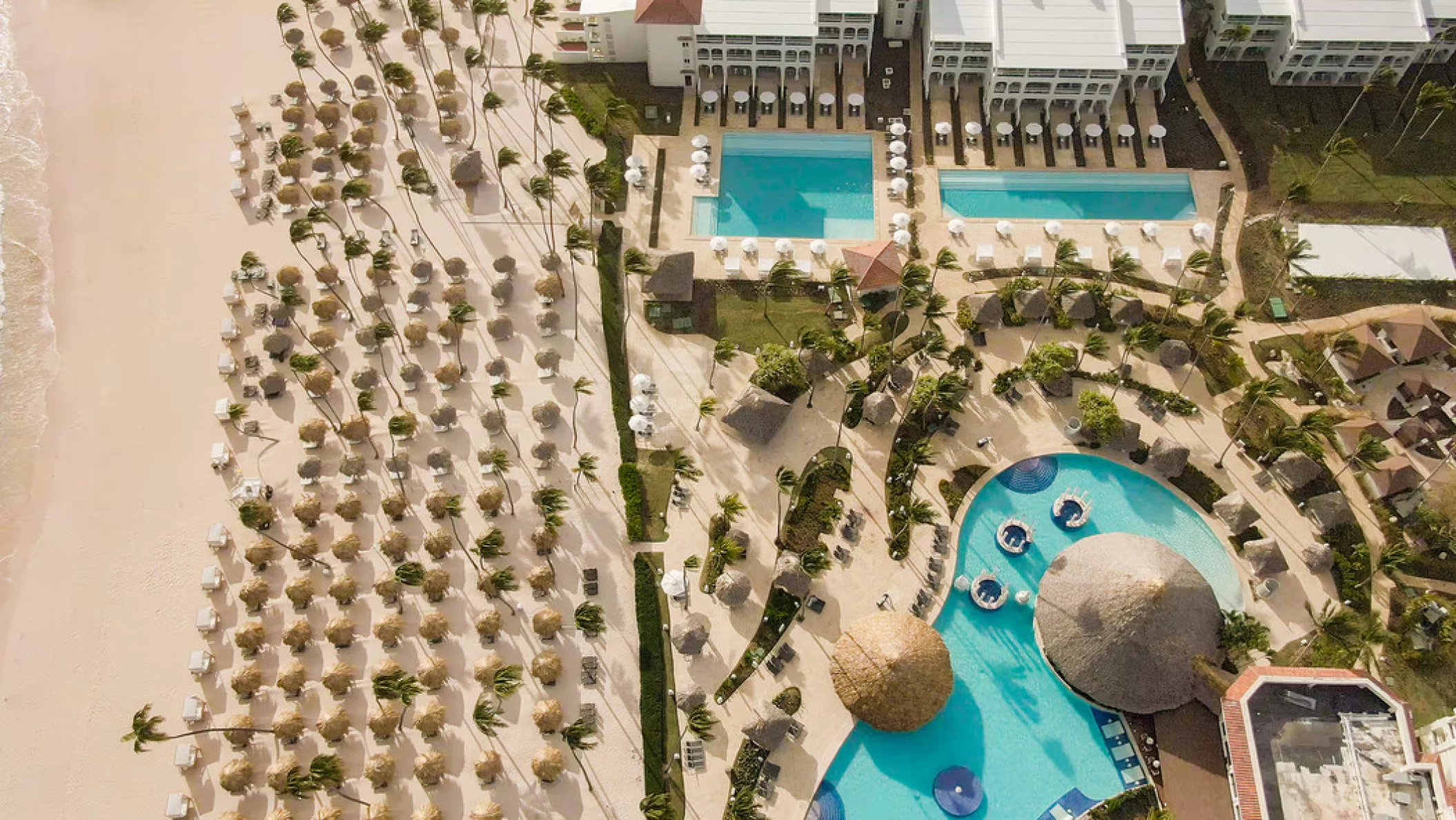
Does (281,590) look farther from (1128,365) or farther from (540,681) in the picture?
(1128,365)

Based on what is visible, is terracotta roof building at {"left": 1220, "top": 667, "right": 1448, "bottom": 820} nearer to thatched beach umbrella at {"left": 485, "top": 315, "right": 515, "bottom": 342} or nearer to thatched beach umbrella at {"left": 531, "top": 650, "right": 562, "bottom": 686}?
thatched beach umbrella at {"left": 531, "top": 650, "right": 562, "bottom": 686}

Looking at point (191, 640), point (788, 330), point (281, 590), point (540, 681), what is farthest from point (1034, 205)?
point (191, 640)

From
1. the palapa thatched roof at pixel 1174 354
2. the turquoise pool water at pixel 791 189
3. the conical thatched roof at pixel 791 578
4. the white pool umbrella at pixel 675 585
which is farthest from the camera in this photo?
the turquoise pool water at pixel 791 189

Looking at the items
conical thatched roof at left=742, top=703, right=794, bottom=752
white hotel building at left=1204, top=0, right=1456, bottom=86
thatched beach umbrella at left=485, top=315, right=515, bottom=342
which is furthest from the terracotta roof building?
white hotel building at left=1204, top=0, right=1456, bottom=86

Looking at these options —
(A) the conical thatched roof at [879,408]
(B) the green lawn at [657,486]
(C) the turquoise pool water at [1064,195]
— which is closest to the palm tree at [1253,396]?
(C) the turquoise pool water at [1064,195]

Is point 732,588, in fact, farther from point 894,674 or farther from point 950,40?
point 950,40

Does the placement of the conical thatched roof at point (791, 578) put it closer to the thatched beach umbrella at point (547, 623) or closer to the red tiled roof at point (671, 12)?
the thatched beach umbrella at point (547, 623)

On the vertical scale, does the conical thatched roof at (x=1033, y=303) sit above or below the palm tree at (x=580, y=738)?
above
